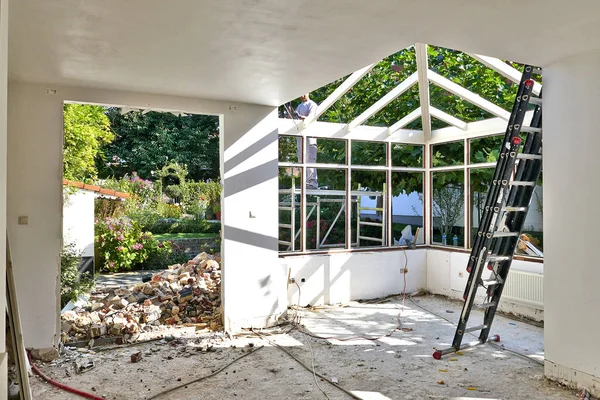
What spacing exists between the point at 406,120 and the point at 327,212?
2.04 meters

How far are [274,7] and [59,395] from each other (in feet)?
11.4

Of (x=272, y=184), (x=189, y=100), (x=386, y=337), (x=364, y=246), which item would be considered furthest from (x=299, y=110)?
(x=386, y=337)

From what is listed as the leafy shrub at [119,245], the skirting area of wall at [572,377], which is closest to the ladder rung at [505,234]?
the skirting area of wall at [572,377]

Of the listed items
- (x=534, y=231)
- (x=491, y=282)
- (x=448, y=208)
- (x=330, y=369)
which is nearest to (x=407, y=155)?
(x=448, y=208)

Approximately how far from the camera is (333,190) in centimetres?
707

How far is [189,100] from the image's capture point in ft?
17.2

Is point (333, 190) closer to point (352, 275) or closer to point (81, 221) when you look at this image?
point (352, 275)

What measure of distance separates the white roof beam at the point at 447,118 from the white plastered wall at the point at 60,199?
2819 mm

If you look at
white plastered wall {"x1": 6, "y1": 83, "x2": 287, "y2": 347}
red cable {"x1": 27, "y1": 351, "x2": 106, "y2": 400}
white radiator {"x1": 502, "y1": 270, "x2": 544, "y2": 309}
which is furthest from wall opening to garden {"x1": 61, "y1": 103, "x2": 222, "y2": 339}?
white radiator {"x1": 502, "y1": 270, "x2": 544, "y2": 309}

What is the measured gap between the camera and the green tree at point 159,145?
16406mm

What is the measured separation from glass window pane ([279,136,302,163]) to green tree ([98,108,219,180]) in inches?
396

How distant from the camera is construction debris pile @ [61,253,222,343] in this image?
507cm

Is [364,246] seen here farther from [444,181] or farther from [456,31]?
[456,31]

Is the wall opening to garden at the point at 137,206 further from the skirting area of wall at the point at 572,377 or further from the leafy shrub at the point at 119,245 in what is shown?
the skirting area of wall at the point at 572,377
